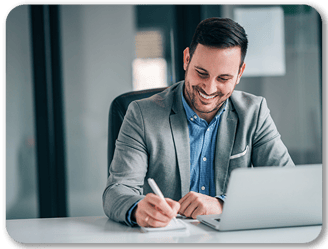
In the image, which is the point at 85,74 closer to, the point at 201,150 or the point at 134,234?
the point at 201,150

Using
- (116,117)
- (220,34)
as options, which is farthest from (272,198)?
(116,117)

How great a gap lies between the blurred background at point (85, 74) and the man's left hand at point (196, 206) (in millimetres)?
1653

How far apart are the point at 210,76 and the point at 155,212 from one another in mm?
607

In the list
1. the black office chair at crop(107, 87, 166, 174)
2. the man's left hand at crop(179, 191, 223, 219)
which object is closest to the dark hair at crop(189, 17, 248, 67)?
the black office chair at crop(107, 87, 166, 174)

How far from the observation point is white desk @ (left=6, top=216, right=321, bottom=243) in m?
0.75

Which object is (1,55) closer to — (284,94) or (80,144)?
(80,144)

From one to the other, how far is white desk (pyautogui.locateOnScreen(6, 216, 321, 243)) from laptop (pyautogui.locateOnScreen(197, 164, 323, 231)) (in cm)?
3

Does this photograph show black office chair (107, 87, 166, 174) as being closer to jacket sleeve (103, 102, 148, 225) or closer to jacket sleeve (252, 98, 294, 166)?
jacket sleeve (103, 102, 148, 225)

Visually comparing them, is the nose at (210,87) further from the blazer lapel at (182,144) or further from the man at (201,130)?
the blazer lapel at (182,144)

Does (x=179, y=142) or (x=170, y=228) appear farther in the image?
(x=179, y=142)

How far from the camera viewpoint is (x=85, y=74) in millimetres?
2529

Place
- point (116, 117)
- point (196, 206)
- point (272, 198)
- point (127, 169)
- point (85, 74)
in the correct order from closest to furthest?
point (272, 198) → point (196, 206) → point (127, 169) → point (116, 117) → point (85, 74)

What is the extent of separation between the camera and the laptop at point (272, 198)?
2.35 feet

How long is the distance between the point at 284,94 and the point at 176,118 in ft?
5.40
